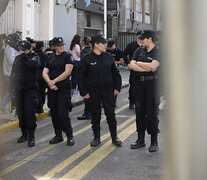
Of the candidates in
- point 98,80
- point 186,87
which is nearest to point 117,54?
point 98,80

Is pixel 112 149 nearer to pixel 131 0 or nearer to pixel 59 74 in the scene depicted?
pixel 59 74

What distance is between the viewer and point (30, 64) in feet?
17.9

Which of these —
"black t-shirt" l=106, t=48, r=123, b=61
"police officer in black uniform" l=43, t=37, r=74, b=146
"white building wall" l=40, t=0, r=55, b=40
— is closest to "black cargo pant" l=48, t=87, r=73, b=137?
"police officer in black uniform" l=43, t=37, r=74, b=146

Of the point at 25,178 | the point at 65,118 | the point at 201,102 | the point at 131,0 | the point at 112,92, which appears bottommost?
the point at 25,178

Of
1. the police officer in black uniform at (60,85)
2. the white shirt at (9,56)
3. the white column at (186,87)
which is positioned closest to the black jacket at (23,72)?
the police officer in black uniform at (60,85)

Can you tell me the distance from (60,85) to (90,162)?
144 centimetres

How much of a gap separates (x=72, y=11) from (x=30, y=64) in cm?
1347

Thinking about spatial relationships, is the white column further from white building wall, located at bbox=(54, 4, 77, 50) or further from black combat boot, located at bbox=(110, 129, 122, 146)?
white building wall, located at bbox=(54, 4, 77, 50)

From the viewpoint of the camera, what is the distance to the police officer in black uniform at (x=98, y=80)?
5.40m

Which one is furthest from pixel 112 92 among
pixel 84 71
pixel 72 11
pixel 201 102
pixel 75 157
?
pixel 72 11

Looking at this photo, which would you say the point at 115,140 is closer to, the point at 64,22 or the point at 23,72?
the point at 23,72

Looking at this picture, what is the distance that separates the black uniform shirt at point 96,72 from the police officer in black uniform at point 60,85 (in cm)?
25

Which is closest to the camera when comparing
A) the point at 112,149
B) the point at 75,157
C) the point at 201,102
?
the point at 201,102

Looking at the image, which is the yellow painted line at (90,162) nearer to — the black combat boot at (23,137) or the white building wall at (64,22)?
the black combat boot at (23,137)
